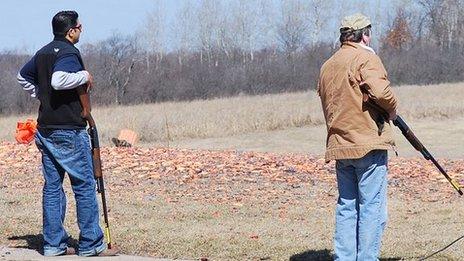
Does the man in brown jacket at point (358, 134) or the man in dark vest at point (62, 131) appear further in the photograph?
the man in dark vest at point (62, 131)

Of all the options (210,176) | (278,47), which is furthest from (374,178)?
(278,47)

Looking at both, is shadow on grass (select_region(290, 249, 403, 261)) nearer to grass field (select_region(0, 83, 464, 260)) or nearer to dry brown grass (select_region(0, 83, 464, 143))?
grass field (select_region(0, 83, 464, 260))

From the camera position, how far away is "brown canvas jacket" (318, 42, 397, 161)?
19.1ft

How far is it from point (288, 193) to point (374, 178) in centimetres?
494

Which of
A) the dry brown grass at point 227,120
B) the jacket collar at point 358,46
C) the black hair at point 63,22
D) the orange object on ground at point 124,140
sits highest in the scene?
the black hair at point 63,22

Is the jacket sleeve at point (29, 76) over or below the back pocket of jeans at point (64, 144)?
over

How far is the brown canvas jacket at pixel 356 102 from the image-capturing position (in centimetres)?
582

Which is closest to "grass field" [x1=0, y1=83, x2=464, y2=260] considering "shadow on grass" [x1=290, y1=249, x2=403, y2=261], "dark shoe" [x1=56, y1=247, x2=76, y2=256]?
"shadow on grass" [x1=290, y1=249, x2=403, y2=261]

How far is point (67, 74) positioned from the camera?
22.2 feet

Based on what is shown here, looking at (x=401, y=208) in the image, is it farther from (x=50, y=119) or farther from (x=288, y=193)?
(x=50, y=119)

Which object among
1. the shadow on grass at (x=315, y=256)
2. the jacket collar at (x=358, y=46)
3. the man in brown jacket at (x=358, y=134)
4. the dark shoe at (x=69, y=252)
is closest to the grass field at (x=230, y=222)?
the shadow on grass at (x=315, y=256)

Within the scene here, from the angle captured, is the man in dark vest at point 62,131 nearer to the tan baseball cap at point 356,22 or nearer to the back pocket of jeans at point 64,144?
the back pocket of jeans at point 64,144

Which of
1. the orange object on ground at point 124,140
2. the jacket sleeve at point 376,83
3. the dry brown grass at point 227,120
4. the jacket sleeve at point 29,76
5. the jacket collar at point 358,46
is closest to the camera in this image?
the jacket sleeve at point 376,83

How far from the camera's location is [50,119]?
275 inches
